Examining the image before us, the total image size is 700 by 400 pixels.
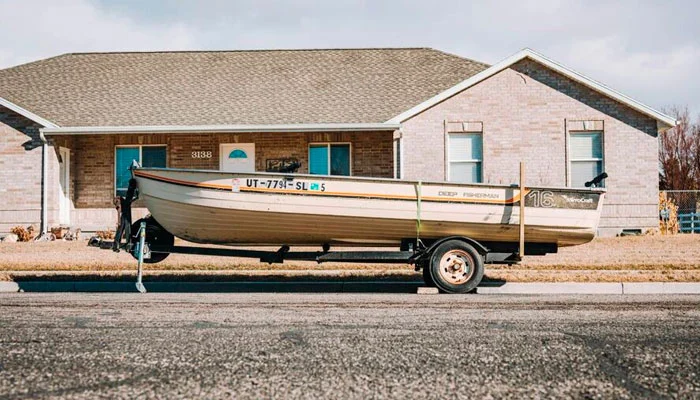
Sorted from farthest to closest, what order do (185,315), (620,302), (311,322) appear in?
(620,302)
(185,315)
(311,322)

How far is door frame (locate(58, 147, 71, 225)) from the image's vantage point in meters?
19.5

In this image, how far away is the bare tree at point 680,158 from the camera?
1556 inches

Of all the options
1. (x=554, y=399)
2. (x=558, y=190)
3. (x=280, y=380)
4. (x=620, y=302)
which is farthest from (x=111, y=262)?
(x=554, y=399)

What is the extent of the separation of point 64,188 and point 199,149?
3.69 metres

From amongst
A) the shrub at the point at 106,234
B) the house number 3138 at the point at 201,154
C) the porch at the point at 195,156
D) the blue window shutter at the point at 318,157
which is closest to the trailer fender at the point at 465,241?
the porch at the point at 195,156

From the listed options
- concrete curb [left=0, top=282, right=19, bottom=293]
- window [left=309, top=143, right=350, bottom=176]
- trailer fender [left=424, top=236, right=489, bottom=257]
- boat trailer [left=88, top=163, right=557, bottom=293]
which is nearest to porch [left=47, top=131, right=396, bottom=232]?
window [left=309, top=143, right=350, bottom=176]

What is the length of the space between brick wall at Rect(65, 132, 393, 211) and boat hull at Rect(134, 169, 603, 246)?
9.17 meters

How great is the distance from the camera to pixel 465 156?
62.0 feet

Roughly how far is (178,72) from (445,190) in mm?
14418

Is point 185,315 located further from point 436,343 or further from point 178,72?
point 178,72

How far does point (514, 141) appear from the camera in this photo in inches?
738

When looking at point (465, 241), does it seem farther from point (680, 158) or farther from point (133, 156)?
point (680, 158)

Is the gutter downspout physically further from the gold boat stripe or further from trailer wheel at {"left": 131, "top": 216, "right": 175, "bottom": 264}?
the gold boat stripe

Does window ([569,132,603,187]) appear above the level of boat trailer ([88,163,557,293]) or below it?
above
